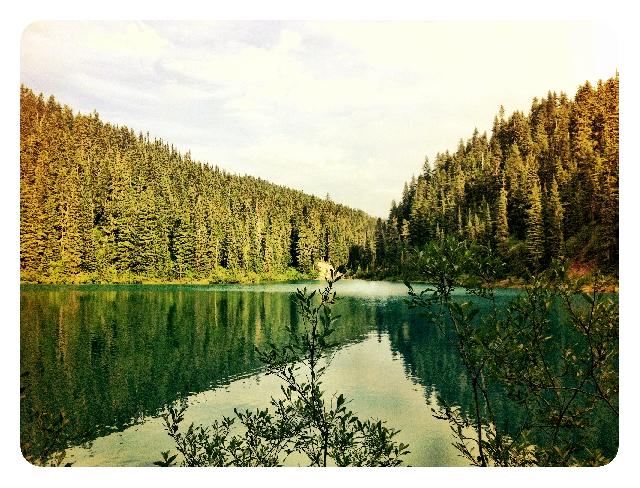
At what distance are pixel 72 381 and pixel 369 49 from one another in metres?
7.05

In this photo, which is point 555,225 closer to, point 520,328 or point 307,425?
point 520,328

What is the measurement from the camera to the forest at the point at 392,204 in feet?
21.2

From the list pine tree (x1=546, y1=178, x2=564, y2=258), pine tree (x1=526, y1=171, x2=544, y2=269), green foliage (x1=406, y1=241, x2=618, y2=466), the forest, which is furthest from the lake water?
pine tree (x1=546, y1=178, x2=564, y2=258)

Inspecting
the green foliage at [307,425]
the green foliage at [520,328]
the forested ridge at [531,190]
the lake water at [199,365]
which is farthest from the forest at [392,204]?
the green foliage at [307,425]

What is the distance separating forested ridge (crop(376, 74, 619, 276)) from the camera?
20.7 feet

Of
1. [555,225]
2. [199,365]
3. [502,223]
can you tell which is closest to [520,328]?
[502,223]

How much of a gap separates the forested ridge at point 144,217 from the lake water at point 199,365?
0.56 m

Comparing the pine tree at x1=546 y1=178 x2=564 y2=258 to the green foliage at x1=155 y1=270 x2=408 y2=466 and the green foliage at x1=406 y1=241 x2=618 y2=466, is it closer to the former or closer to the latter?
the green foliage at x1=406 y1=241 x2=618 y2=466

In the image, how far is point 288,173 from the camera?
25.4ft

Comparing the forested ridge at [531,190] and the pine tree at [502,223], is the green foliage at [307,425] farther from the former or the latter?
the pine tree at [502,223]
